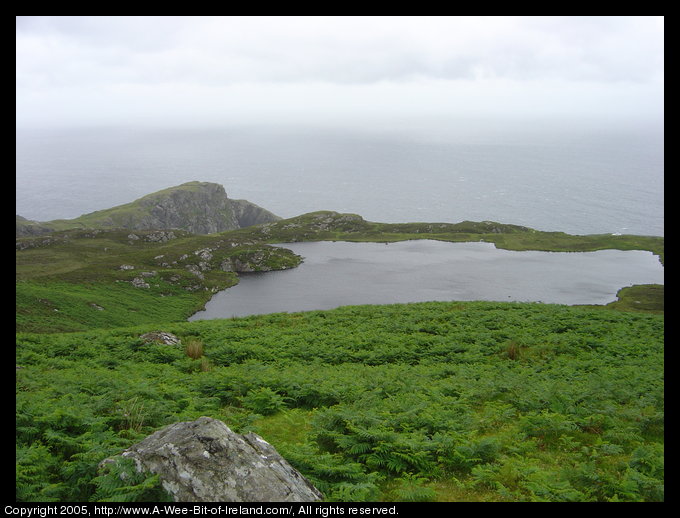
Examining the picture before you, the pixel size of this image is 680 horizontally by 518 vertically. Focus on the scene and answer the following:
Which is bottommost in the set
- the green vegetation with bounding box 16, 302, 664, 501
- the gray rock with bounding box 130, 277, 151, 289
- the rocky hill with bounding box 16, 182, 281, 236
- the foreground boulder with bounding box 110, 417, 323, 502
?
the green vegetation with bounding box 16, 302, 664, 501

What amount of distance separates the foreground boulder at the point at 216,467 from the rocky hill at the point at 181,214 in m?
128

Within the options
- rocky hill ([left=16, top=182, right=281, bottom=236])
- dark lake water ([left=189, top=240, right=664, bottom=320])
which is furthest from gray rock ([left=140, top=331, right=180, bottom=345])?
rocky hill ([left=16, top=182, right=281, bottom=236])

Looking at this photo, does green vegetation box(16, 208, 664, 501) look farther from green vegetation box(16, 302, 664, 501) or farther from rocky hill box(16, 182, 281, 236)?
rocky hill box(16, 182, 281, 236)

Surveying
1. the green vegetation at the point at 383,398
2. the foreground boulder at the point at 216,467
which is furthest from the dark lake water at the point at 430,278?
the foreground boulder at the point at 216,467

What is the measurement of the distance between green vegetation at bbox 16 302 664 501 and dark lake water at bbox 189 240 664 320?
30.5 meters

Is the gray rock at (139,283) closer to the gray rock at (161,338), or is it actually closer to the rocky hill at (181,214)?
the gray rock at (161,338)

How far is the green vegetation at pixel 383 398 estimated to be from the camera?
26.6 feet

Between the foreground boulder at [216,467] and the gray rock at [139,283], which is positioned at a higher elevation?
the gray rock at [139,283]

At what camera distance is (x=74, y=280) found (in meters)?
54.9

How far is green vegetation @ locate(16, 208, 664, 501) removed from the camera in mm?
8094

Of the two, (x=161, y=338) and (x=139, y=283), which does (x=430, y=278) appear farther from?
(x=161, y=338)
